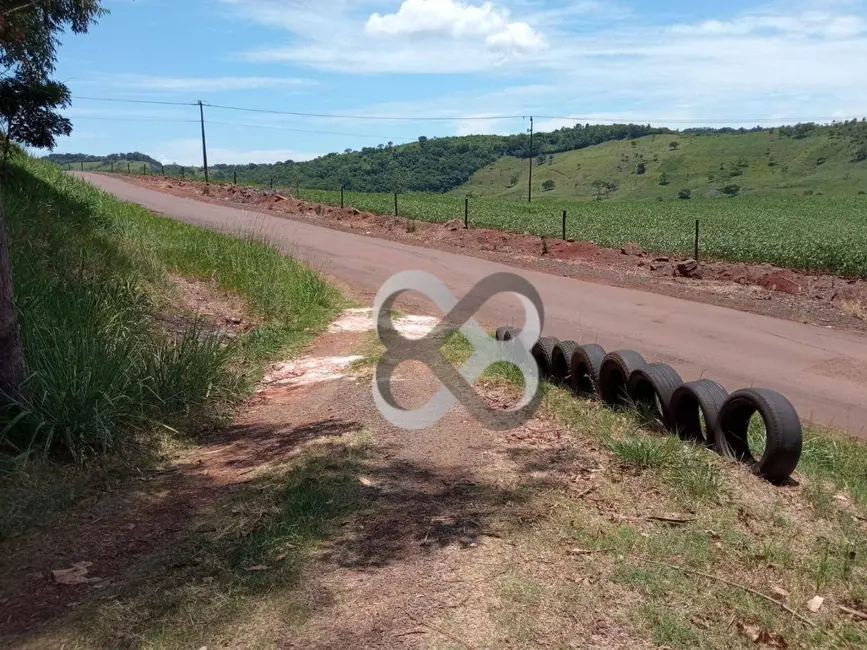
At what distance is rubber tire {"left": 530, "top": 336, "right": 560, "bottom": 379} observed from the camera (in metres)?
7.87

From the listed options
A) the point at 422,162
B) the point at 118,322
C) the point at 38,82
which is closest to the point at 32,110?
the point at 38,82

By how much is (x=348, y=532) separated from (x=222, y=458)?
201 centimetres

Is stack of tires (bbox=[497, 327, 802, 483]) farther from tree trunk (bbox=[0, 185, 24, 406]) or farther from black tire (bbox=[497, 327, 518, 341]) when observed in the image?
tree trunk (bbox=[0, 185, 24, 406])

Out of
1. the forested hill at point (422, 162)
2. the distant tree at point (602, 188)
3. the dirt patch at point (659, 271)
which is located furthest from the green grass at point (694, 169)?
the dirt patch at point (659, 271)

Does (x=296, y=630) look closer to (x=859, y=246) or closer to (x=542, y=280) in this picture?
(x=542, y=280)

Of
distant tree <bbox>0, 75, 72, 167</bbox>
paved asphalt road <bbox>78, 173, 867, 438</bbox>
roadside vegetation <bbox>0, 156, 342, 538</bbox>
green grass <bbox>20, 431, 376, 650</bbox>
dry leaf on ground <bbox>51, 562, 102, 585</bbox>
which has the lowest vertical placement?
paved asphalt road <bbox>78, 173, 867, 438</bbox>

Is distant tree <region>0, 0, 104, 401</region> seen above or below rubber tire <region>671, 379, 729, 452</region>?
above

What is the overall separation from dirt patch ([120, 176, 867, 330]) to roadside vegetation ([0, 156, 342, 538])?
281 inches

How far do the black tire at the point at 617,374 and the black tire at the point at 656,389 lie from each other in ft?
0.25

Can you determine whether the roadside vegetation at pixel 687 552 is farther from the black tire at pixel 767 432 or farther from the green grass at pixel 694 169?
the green grass at pixel 694 169

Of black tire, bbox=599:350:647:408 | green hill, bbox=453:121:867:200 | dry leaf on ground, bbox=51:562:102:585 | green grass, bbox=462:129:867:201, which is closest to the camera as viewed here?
dry leaf on ground, bbox=51:562:102:585

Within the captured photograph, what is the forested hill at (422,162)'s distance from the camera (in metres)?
95.2

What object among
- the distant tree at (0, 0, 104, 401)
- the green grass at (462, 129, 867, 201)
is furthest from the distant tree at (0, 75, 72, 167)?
the green grass at (462, 129, 867, 201)

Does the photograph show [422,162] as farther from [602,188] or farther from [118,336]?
[118,336]
